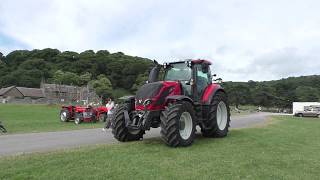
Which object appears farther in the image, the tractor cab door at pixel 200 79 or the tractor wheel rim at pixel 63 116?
the tractor wheel rim at pixel 63 116

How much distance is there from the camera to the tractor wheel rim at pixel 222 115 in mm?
16806

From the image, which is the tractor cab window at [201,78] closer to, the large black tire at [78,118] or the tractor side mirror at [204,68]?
the tractor side mirror at [204,68]

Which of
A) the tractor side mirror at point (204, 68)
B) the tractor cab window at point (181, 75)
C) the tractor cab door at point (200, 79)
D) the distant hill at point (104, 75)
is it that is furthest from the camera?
the distant hill at point (104, 75)

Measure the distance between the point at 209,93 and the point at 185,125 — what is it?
2234mm

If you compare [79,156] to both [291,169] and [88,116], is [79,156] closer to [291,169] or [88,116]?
[291,169]

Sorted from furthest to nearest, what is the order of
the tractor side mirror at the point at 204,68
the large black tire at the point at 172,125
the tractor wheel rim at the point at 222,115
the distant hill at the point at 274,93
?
the distant hill at the point at 274,93
the tractor wheel rim at the point at 222,115
the tractor side mirror at the point at 204,68
the large black tire at the point at 172,125

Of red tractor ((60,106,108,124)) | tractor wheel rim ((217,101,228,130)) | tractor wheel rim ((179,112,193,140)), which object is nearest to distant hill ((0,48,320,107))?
red tractor ((60,106,108,124))

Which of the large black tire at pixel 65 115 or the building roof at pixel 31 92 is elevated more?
the building roof at pixel 31 92

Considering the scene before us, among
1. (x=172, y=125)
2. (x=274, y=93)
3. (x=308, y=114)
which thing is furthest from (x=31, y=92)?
(x=172, y=125)

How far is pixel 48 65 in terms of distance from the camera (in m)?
177

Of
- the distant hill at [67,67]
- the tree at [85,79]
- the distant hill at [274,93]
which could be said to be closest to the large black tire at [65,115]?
the distant hill at [274,93]

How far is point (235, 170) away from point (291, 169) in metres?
1.52

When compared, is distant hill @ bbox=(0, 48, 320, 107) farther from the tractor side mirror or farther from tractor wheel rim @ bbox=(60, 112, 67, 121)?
the tractor side mirror

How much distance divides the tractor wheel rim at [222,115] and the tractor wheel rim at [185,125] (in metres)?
3.18
